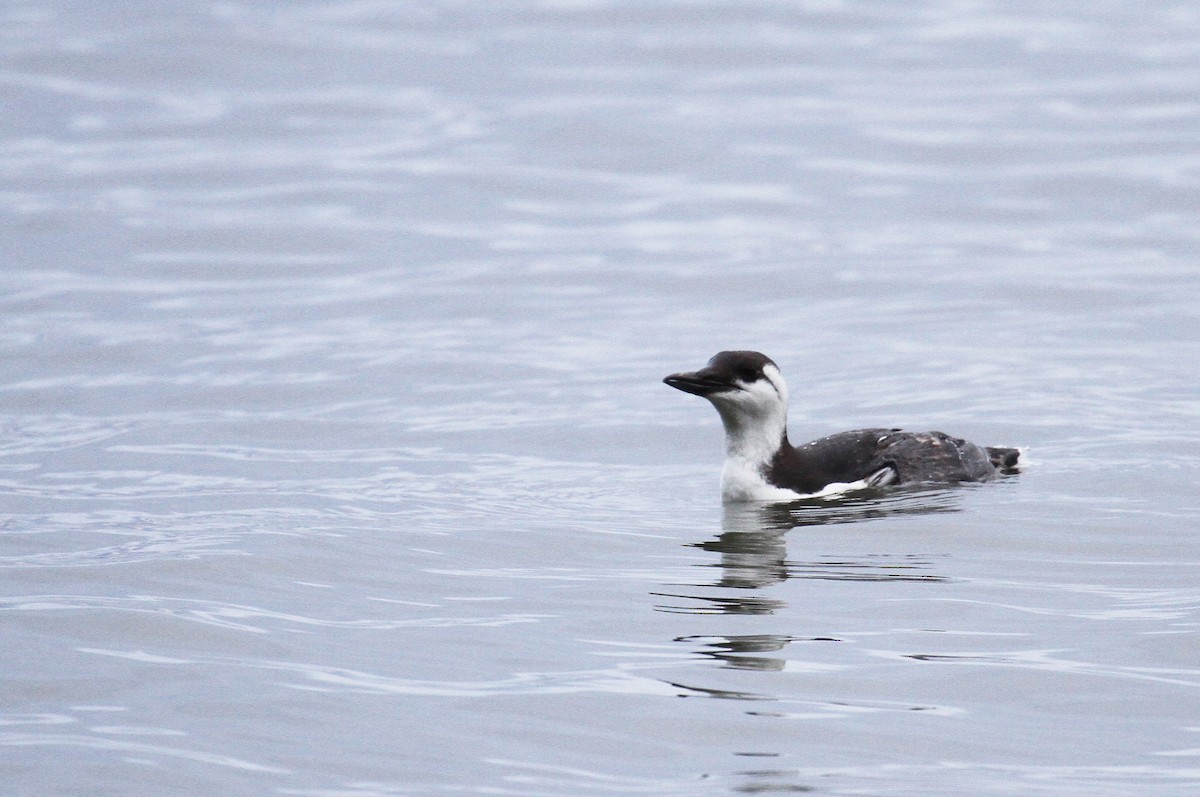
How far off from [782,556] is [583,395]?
18.5 ft

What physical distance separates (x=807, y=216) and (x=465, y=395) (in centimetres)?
883

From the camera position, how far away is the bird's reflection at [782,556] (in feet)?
30.0

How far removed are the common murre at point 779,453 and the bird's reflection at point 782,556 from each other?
13cm

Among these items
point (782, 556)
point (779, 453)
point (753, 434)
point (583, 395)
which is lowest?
point (782, 556)

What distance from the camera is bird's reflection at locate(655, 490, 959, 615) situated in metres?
9.14

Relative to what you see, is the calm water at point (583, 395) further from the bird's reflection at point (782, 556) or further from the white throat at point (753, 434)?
the white throat at point (753, 434)

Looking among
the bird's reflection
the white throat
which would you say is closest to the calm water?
the bird's reflection

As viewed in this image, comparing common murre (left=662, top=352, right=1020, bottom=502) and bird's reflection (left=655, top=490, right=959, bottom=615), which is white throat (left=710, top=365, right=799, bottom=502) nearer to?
common murre (left=662, top=352, right=1020, bottom=502)

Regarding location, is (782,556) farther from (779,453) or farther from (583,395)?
(583,395)

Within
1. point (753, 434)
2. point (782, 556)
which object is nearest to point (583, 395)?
point (753, 434)

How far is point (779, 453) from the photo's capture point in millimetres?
12031

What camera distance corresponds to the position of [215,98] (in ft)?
102

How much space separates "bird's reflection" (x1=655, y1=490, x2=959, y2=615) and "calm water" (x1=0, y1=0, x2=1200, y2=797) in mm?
47

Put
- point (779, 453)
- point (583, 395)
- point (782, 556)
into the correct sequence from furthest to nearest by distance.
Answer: point (583, 395), point (779, 453), point (782, 556)
